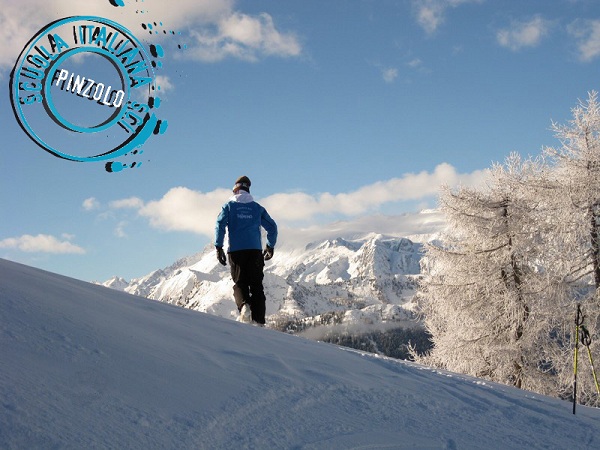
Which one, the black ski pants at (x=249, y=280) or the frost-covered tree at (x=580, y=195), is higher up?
the frost-covered tree at (x=580, y=195)

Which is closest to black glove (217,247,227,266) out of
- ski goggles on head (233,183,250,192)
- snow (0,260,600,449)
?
ski goggles on head (233,183,250,192)

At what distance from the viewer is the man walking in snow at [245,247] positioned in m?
7.30

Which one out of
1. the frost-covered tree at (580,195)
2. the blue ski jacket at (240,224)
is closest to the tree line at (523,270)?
Answer: the frost-covered tree at (580,195)

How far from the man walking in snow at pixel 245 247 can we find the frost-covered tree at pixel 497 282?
7.04m

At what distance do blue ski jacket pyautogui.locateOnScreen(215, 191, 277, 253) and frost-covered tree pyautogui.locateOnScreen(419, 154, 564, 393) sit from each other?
7.01 metres

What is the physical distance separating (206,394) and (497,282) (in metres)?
11.1

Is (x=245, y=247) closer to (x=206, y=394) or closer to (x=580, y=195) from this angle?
(x=206, y=394)

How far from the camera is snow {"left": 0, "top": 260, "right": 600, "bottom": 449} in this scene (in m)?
2.21

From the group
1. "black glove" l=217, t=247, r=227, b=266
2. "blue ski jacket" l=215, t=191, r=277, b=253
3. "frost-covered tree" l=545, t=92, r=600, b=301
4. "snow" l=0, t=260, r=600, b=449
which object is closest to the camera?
"snow" l=0, t=260, r=600, b=449

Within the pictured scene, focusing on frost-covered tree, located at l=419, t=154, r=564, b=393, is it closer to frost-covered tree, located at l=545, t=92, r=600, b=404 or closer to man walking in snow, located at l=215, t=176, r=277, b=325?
frost-covered tree, located at l=545, t=92, r=600, b=404

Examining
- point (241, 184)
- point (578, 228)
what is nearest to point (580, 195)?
point (578, 228)

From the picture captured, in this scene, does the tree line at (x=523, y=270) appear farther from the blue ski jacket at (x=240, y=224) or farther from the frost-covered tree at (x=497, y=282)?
Answer: the blue ski jacket at (x=240, y=224)

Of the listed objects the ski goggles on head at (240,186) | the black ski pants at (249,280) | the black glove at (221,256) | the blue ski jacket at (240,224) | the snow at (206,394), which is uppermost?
the ski goggles on head at (240,186)

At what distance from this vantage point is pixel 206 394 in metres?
2.74
